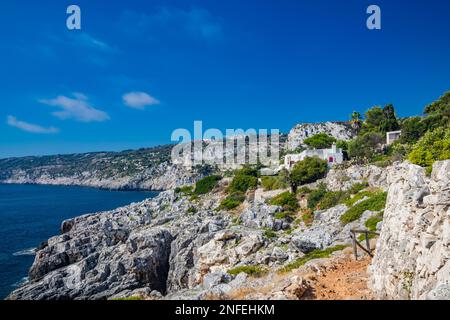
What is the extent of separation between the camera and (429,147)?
2545 cm

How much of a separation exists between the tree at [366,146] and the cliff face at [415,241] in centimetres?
3638

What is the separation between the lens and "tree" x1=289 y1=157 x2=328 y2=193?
4244 centimetres

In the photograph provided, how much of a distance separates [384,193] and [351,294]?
1623 cm

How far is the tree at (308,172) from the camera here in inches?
1671

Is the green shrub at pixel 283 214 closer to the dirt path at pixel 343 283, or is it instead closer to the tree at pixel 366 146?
the dirt path at pixel 343 283

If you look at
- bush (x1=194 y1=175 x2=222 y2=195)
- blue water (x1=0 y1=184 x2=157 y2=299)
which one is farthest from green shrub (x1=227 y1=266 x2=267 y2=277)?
bush (x1=194 y1=175 x2=222 y2=195)

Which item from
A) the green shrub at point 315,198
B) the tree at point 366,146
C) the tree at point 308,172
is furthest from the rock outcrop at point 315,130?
the green shrub at point 315,198

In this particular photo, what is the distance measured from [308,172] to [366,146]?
472 inches

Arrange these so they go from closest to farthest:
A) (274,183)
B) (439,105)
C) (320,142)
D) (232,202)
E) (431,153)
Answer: (431,153) < (232,202) < (274,183) < (439,105) < (320,142)

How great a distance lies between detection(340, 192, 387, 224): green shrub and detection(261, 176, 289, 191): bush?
19035 mm

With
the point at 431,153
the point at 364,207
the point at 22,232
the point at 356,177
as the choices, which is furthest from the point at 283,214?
the point at 22,232

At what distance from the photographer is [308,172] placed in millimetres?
43000

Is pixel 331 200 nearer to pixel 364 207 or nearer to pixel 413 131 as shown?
pixel 364 207

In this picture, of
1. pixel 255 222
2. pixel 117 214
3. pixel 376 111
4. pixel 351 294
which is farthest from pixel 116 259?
pixel 376 111
